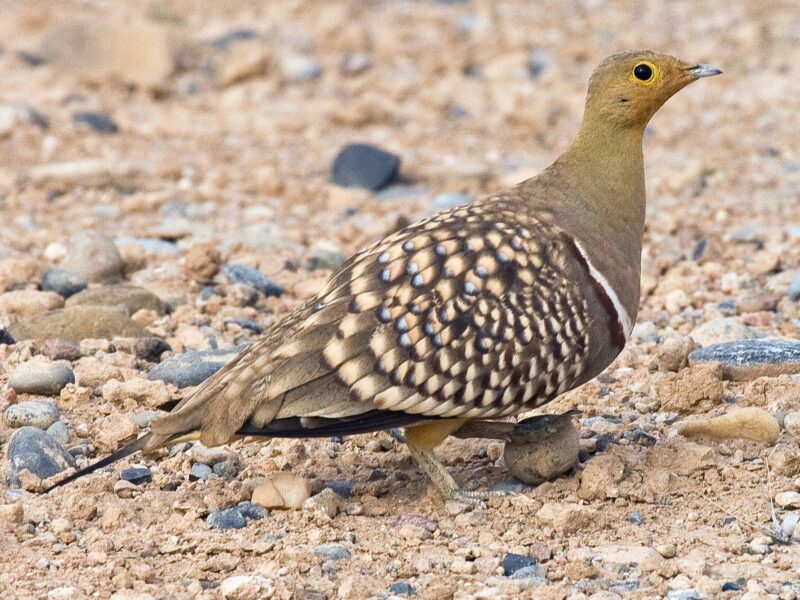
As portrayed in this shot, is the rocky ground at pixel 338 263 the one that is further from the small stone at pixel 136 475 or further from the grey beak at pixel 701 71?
the grey beak at pixel 701 71

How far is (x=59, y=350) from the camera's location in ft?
20.6

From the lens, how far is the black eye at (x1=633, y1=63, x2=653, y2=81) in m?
5.39

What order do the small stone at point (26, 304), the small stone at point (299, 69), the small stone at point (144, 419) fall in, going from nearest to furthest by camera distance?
the small stone at point (144, 419)
the small stone at point (26, 304)
the small stone at point (299, 69)

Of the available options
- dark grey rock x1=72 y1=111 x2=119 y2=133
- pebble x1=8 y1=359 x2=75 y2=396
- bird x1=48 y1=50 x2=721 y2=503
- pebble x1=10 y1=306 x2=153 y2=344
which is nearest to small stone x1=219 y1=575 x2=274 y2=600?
bird x1=48 y1=50 x2=721 y2=503

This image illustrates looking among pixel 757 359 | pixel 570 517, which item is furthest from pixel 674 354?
pixel 570 517

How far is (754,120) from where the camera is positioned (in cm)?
1212

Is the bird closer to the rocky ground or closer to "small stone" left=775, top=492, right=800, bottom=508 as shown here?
the rocky ground

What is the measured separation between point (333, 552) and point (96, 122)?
7.81 m

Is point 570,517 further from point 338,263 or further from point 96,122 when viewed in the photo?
point 96,122

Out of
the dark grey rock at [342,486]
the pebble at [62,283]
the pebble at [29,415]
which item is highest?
the pebble at [62,283]

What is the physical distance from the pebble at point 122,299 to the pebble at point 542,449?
265 centimetres

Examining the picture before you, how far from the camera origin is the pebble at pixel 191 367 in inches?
236

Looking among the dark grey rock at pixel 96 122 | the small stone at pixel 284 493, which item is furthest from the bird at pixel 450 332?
the dark grey rock at pixel 96 122

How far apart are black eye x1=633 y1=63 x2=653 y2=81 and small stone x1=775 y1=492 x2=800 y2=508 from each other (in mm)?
1744
